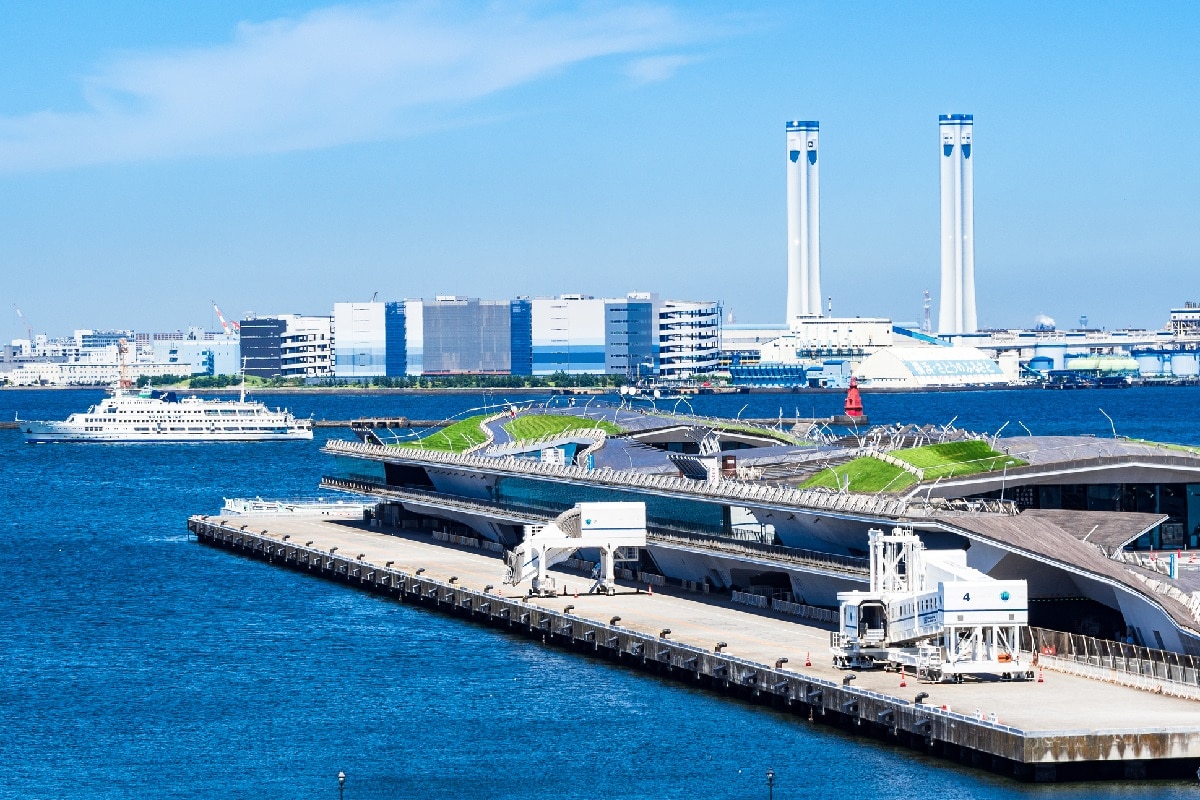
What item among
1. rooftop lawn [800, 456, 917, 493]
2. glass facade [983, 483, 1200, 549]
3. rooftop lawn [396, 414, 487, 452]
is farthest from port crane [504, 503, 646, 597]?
rooftop lawn [396, 414, 487, 452]

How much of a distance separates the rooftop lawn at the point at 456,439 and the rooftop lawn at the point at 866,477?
3717 centimetres

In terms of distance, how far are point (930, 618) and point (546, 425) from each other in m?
57.3

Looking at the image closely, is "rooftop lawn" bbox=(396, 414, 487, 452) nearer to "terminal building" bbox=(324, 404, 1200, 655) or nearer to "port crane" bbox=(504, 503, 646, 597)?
"terminal building" bbox=(324, 404, 1200, 655)

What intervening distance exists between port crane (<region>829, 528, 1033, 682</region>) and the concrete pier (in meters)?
0.67

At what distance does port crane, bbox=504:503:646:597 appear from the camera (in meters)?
80.0

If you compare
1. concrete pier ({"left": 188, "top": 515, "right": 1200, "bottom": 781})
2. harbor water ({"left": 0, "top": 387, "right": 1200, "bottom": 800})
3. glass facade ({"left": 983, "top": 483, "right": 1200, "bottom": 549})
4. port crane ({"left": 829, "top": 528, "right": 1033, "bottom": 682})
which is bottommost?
harbor water ({"left": 0, "top": 387, "right": 1200, "bottom": 800})

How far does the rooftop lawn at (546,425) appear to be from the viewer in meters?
112

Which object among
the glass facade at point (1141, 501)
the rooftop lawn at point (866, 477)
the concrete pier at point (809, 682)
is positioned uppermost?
the rooftop lawn at point (866, 477)

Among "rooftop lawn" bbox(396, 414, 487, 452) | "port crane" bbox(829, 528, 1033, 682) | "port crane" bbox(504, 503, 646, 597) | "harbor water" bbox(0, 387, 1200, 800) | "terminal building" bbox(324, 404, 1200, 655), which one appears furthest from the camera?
"rooftop lawn" bbox(396, 414, 487, 452)

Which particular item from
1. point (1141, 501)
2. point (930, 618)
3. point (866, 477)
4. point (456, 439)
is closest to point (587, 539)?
point (866, 477)

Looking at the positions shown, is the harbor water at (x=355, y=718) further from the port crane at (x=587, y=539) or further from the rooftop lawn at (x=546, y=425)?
the rooftop lawn at (x=546, y=425)

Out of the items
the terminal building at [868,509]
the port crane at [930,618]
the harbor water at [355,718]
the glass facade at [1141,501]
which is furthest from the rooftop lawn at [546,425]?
the port crane at [930,618]

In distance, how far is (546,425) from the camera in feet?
374

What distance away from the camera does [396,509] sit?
4496 inches
